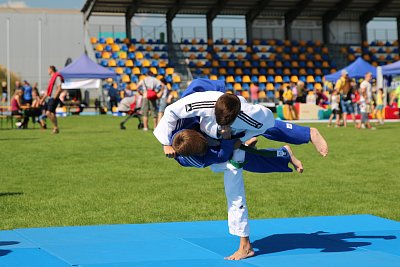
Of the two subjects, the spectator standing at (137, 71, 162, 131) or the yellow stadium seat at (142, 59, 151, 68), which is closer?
the spectator standing at (137, 71, 162, 131)

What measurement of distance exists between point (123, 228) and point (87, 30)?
37616 mm

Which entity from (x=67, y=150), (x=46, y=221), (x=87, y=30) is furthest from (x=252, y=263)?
(x=87, y=30)

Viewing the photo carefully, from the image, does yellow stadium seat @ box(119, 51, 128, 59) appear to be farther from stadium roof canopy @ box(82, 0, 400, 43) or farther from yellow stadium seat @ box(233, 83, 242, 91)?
yellow stadium seat @ box(233, 83, 242, 91)

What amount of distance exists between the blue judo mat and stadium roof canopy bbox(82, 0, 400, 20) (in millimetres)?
35504

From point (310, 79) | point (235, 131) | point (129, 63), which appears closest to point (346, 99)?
point (235, 131)

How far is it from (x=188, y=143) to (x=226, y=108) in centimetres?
38

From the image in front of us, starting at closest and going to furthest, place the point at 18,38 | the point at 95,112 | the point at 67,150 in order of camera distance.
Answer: the point at 67,150
the point at 95,112
the point at 18,38

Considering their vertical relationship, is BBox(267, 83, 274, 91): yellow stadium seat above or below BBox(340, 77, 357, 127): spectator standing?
above

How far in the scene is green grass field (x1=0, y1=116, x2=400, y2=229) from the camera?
8484mm

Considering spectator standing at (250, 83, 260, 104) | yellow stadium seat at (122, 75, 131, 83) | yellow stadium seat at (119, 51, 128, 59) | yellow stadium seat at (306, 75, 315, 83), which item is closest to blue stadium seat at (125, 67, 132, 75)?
yellow stadium seat at (119, 51, 128, 59)

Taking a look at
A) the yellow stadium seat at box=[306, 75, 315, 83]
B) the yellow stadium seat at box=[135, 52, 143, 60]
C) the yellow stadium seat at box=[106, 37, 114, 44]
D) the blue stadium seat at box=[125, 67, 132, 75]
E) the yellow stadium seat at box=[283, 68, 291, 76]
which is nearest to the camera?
the blue stadium seat at box=[125, 67, 132, 75]

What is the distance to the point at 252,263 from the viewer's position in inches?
228

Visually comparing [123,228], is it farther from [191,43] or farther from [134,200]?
[191,43]

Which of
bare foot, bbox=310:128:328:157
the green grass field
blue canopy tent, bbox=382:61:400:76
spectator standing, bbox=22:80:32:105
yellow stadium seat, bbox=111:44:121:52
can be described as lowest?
the green grass field
